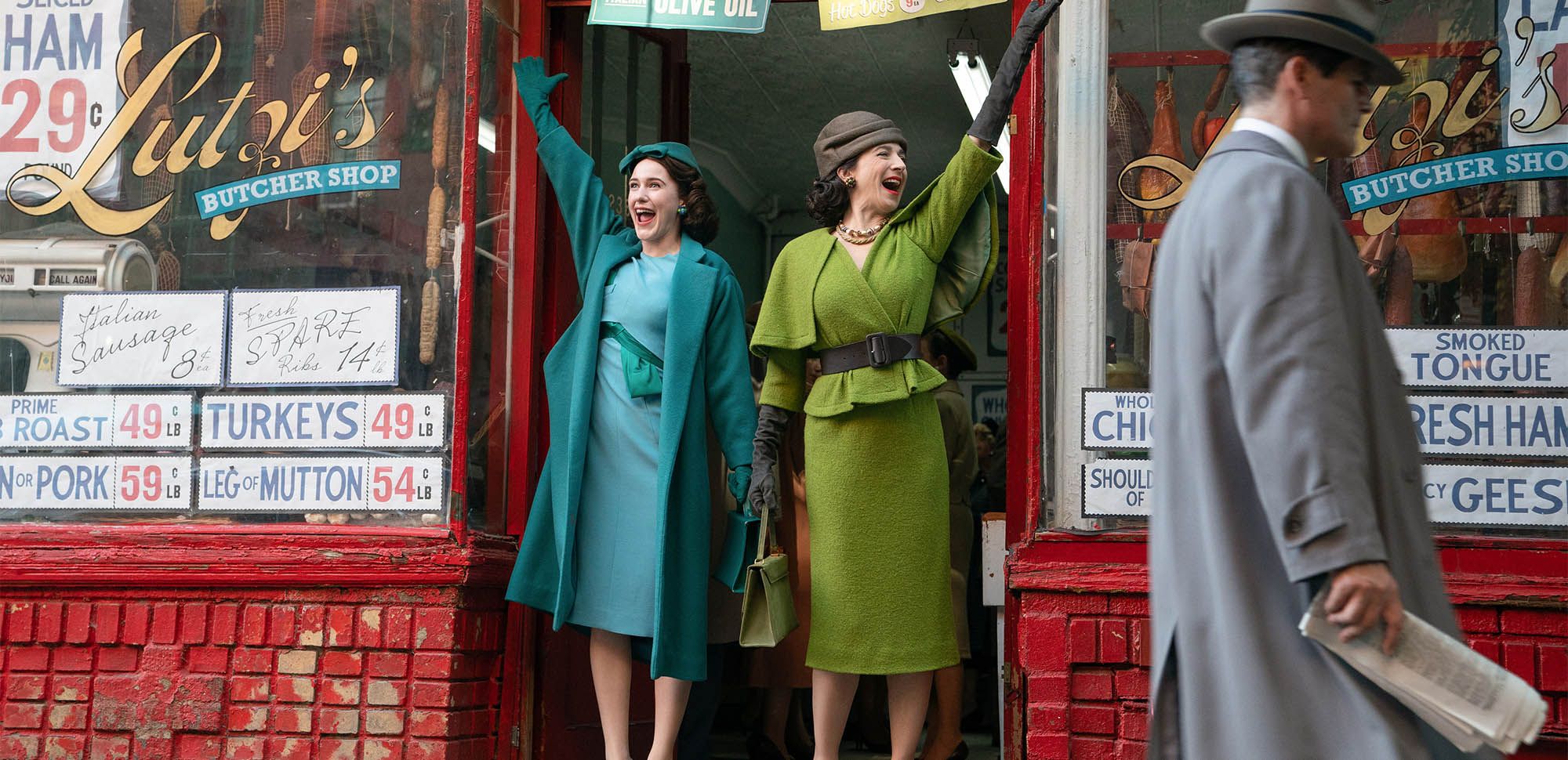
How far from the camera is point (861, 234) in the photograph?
491cm

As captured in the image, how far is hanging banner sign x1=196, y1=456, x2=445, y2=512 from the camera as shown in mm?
4914

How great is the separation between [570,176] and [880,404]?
4.18 feet

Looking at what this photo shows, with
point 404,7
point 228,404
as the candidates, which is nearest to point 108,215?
point 228,404

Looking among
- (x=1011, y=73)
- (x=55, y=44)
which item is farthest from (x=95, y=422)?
(x=1011, y=73)

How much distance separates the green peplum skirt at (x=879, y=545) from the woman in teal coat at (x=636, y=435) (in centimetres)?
33

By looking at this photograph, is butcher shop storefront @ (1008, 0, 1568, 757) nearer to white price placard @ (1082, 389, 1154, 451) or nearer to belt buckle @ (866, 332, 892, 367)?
white price placard @ (1082, 389, 1154, 451)

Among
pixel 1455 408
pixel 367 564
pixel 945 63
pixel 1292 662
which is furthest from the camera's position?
pixel 945 63

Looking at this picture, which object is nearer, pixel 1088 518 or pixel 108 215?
pixel 1088 518

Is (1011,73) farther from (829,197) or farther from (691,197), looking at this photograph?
(691,197)

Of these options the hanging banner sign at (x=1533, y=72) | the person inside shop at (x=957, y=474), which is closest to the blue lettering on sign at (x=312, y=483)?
the person inside shop at (x=957, y=474)

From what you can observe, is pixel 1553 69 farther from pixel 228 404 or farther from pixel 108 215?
pixel 108 215

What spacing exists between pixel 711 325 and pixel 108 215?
205cm

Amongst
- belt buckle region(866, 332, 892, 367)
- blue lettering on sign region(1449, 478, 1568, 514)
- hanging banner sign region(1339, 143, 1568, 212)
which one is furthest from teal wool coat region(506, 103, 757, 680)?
blue lettering on sign region(1449, 478, 1568, 514)

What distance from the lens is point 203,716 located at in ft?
16.1
